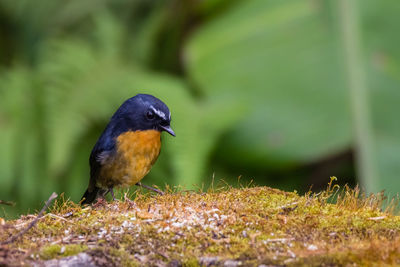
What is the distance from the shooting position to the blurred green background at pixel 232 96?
520 cm

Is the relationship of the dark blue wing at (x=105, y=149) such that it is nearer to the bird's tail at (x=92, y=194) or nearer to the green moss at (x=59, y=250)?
the bird's tail at (x=92, y=194)

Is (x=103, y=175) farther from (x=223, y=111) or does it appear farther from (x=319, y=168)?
(x=319, y=168)

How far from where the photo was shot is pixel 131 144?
3.76 m

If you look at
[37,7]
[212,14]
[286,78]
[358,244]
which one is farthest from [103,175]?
[37,7]

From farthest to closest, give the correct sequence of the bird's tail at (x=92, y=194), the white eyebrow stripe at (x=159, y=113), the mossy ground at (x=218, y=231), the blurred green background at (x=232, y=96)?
the blurred green background at (x=232, y=96) → the bird's tail at (x=92, y=194) → the white eyebrow stripe at (x=159, y=113) → the mossy ground at (x=218, y=231)

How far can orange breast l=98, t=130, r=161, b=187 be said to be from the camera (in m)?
3.74

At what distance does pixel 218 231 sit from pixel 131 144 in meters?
1.55

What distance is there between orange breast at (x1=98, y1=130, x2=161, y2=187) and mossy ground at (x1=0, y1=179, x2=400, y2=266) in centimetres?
101

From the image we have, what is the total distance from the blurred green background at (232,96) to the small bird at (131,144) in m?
1.13

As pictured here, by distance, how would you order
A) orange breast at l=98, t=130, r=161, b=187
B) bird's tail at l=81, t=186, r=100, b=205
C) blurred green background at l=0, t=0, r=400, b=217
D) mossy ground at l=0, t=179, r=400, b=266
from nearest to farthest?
mossy ground at l=0, t=179, r=400, b=266
orange breast at l=98, t=130, r=161, b=187
bird's tail at l=81, t=186, r=100, b=205
blurred green background at l=0, t=0, r=400, b=217

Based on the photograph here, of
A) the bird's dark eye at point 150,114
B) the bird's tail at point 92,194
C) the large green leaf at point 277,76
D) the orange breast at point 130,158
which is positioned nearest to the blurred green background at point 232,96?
the large green leaf at point 277,76

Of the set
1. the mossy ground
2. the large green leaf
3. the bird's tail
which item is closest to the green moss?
the mossy ground

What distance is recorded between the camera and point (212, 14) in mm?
6203

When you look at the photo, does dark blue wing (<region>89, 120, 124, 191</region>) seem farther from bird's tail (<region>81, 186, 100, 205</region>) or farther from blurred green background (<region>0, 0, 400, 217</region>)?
blurred green background (<region>0, 0, 400, 217</region>)
